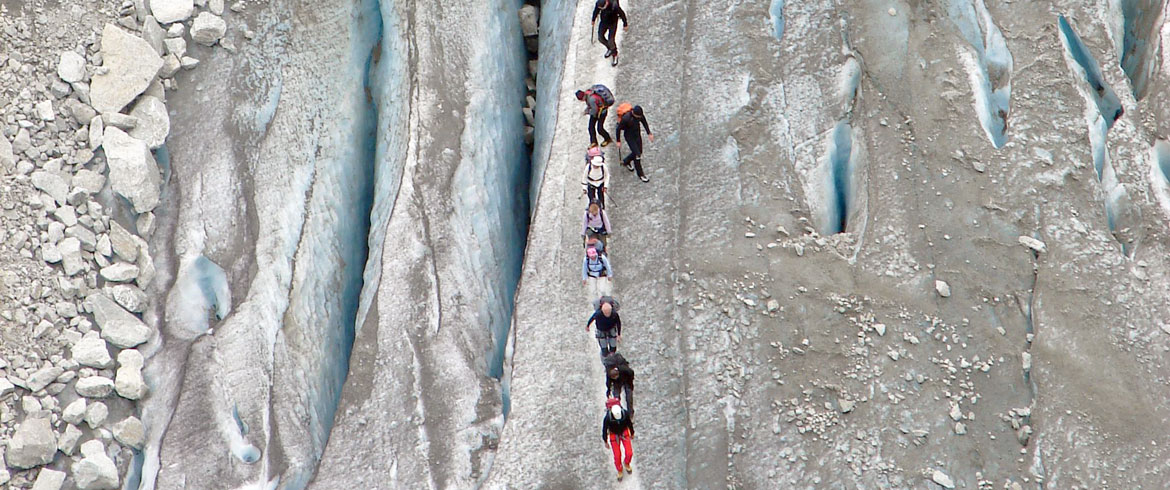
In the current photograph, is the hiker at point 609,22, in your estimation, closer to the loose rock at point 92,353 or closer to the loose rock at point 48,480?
the loose rock at point 92,353

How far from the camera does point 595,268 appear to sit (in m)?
14.0

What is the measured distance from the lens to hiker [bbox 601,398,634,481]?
1214 centimetres

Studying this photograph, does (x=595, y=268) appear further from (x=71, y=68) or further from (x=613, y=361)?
(x=71, y=68)

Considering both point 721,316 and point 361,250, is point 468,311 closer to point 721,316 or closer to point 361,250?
point 361,250

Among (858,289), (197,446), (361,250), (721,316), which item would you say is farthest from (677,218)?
(197,446)

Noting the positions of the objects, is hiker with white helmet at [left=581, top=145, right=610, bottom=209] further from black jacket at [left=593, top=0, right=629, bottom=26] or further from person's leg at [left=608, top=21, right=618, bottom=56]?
black jacket at [left=593, top=0, right=629, bottom=26]

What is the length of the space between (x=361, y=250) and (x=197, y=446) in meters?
4.51

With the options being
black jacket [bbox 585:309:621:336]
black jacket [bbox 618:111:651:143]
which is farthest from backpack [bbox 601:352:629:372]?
black jacket [bbox 618:111:651:143]

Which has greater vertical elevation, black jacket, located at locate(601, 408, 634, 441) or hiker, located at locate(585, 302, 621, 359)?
hiker, located at locate(585, 302, 621, 359)

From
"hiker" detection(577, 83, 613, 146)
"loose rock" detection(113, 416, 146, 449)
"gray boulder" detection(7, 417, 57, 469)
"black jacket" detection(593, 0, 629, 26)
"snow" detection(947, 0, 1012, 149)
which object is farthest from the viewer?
"black jacket" detection(593, 0, 629, 26)

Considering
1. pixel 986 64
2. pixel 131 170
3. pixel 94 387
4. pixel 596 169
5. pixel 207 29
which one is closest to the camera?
pixel 94 387

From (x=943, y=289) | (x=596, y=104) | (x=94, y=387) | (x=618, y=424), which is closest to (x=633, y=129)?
(x=596, y=104)

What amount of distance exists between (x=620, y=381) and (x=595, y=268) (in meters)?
2.13

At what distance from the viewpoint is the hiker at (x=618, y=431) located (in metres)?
12.1
